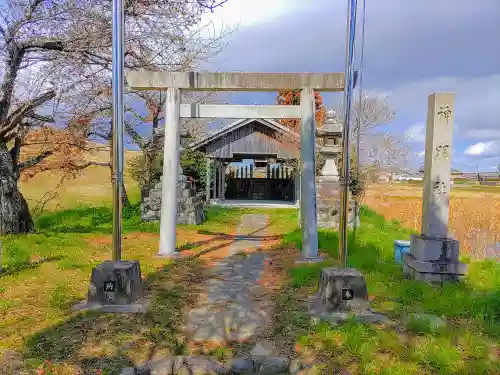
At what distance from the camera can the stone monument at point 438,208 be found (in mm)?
5723

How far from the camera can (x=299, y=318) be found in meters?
4.43

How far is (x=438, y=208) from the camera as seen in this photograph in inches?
230

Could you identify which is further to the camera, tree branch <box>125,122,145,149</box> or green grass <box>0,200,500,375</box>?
tree branch <box>125,122,145,149</box>

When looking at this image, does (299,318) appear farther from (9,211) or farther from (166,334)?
(9,211)

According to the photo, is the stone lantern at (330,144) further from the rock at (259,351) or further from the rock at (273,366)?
the rock at (273,366)

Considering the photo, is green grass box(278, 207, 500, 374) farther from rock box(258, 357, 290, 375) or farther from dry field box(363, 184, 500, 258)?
dry field box(363, 184, 500, 258)

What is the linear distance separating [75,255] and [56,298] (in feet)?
8.06

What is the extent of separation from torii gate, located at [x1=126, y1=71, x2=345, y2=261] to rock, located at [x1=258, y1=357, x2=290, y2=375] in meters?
4.00

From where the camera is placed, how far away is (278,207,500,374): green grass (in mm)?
3330

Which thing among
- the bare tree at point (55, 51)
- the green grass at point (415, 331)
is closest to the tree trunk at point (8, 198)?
the bare tree at point (55, 51)

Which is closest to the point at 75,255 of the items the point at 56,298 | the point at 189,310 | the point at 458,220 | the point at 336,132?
the point at 56,298

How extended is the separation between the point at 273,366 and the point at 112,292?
7.76ft

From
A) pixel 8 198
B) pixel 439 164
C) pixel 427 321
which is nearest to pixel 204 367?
pixel 427 321

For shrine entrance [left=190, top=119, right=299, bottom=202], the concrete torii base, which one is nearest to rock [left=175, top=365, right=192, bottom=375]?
the concrete torii base
